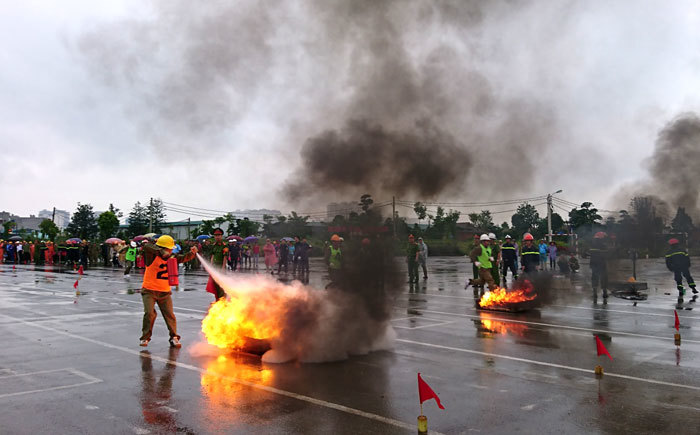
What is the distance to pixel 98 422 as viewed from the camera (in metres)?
4.55

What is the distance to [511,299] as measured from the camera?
11.7 m

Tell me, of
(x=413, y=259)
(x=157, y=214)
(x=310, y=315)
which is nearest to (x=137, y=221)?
(x=157, y=214)

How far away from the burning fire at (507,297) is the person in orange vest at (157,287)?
7.35m

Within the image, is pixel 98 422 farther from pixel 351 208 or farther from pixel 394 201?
pixel 394 201

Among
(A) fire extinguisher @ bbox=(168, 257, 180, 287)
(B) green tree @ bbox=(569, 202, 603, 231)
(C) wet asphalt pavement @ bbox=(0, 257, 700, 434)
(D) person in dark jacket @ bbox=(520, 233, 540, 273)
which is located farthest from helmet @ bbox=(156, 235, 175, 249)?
(B) green tree @ bbox=(569, 202, 603, 231)

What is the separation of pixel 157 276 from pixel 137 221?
55306mm

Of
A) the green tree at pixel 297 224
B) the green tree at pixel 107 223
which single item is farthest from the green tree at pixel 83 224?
the green tree at pixel 297 224

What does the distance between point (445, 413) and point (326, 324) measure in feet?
8.86

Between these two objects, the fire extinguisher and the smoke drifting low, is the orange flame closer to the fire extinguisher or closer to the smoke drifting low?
the smoke drifting low

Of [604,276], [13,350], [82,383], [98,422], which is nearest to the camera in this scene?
[98,422]

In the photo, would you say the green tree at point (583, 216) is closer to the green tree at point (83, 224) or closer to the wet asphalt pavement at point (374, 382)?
the wet asphalt pavement at point (374, 382)

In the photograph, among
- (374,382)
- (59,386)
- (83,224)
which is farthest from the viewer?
(83,224)

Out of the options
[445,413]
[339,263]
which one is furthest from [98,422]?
[339,263]

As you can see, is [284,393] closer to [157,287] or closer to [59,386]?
[59,386]
